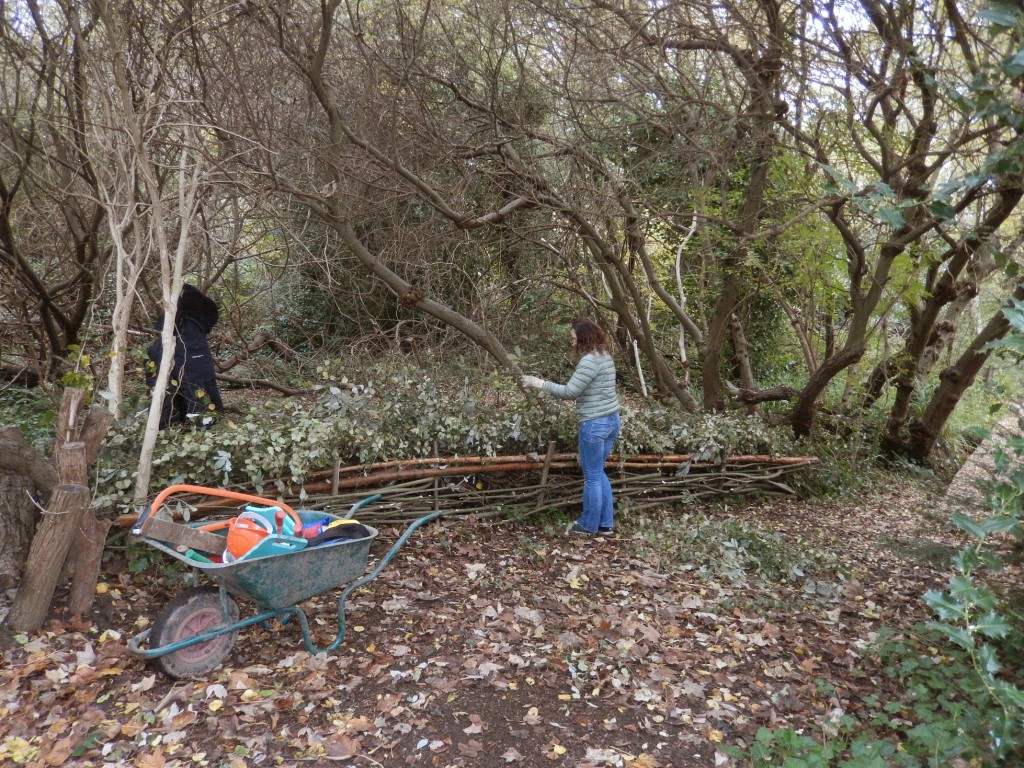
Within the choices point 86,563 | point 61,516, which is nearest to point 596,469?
point 86,563

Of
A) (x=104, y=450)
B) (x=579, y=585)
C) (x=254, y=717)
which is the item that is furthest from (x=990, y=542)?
(x=104, y=450)

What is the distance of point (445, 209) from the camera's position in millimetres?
5895

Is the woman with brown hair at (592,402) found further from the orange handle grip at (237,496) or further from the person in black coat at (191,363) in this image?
the person in black coat at (191,363)

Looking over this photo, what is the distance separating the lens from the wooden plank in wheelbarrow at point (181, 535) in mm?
→ 3098

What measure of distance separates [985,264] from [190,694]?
29.7 feet

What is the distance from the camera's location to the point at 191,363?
5.19 meters

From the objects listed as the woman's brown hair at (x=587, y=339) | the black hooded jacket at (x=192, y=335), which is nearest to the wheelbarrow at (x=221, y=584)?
the black hooded jacket at (x=192, y=335)

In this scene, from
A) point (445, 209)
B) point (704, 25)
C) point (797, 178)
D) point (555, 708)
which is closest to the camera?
point (555, 708)

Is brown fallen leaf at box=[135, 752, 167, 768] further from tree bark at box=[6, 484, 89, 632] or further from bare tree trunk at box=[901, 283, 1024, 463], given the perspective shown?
bare tree trunk at box=[901, 283, 1024, 463]

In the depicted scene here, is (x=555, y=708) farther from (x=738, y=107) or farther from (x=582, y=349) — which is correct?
(x=738, y=107)

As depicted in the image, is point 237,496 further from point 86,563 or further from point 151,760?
point 151,760

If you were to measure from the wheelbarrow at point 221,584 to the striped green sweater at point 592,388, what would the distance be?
2.21 meters

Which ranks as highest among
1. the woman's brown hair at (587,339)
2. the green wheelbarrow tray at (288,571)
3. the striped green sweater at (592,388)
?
the woman's brown hair at (587,339)

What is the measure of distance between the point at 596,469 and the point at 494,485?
84 cm
